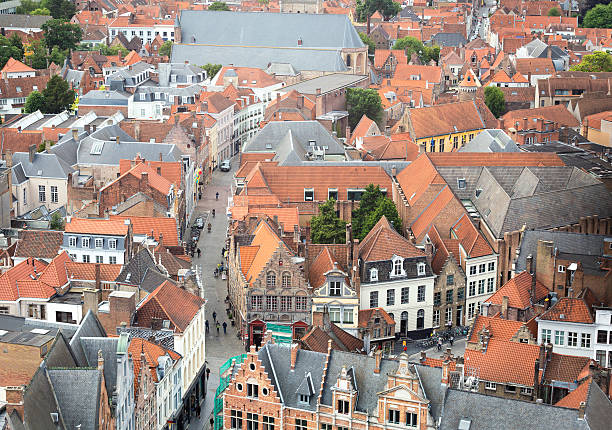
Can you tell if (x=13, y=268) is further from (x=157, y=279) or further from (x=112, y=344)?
(x=112, y=344)

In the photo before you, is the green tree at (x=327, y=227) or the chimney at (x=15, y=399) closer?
the chimney at (x=15, y=399)

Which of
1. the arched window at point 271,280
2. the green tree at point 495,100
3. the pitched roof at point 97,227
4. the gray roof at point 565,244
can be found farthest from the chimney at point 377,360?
the green tree at point 495,100

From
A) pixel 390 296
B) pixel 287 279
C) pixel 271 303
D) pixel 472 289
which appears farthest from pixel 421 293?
pixel 271 303

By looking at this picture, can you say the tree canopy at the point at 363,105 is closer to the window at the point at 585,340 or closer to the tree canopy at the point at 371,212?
the tree canopy at the point at 371,212

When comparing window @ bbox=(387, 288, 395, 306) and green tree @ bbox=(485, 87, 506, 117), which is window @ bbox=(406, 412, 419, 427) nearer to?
window @ bbox=(387, 288, 395, 306)

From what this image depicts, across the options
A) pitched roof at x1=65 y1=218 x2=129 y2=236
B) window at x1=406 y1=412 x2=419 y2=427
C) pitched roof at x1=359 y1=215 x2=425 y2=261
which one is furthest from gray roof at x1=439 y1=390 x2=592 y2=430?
pitched roof at x1=65 y1=218 x2=129 y2=236

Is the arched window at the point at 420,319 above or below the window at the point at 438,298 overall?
below
